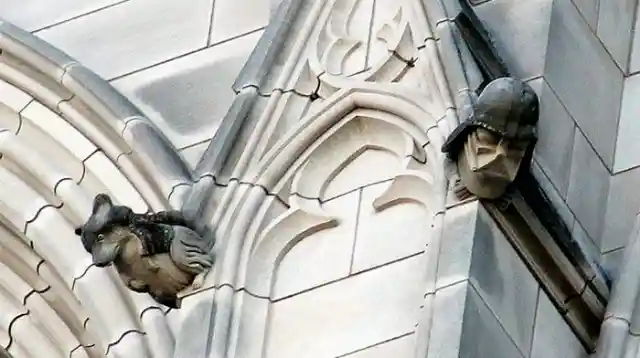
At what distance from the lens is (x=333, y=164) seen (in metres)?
7.30

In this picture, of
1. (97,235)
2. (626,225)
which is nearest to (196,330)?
(97,235)

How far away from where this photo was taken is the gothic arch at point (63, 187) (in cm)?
789

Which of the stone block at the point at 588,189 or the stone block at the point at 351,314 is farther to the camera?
the stone block at the point at 588,189

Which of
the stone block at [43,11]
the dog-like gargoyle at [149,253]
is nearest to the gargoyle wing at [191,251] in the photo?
the dog-like gargoyle at [149,253]

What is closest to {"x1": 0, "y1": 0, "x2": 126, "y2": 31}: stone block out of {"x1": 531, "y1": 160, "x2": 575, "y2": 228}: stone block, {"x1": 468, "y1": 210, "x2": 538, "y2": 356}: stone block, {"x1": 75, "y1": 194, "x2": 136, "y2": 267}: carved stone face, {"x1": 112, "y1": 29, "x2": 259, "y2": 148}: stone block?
{"x1": 112, "y1": 29, "x2": 259, "y2": 148}: stone block

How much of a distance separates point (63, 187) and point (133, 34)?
0.57 metres

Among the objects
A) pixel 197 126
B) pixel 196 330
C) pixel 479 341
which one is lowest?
pixel 479 341

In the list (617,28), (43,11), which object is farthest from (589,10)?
(43,11)

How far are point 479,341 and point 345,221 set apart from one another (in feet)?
2.44

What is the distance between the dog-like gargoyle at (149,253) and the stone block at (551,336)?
0.94m

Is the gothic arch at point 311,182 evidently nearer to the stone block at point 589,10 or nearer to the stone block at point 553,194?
the stone block at point 553,194

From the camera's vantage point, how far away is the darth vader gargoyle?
22.1ft

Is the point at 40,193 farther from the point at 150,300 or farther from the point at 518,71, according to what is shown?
the point at 518,71

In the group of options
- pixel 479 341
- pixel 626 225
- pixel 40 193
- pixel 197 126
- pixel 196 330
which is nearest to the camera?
pixel 479 341
